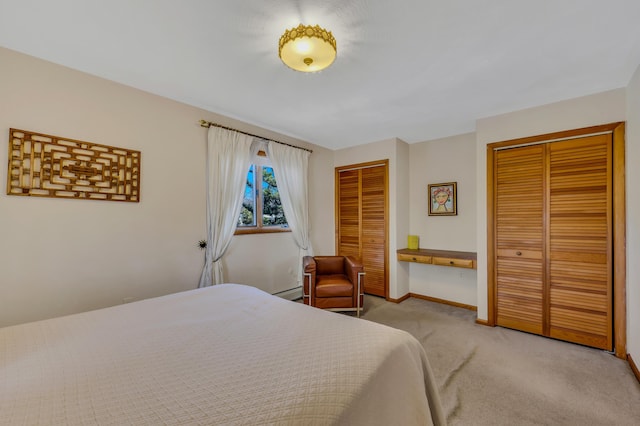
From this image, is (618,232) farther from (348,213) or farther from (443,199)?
(348,213)

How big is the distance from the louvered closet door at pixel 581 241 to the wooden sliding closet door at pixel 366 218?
192cm

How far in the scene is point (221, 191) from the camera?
116 inches

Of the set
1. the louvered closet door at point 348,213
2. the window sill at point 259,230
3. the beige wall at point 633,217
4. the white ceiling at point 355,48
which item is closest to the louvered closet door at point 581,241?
the beige wall at point 633,217

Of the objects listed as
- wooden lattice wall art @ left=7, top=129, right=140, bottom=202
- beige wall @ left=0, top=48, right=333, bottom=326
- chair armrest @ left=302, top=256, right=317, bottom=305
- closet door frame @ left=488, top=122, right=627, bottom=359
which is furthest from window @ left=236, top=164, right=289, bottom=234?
closet door frame @ left=488, top=122, right=627, bottom=359

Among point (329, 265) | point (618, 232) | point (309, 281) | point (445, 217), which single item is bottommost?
point (309, 281)

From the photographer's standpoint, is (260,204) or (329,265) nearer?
(260,204)

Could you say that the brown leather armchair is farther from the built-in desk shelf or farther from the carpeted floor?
the built-in desk shelf

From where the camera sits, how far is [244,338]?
4.16ft

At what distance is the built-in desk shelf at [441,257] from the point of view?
3.23m

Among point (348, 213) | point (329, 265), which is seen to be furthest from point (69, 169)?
point (348, 213)

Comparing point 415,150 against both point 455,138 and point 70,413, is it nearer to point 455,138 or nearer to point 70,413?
point 455,138

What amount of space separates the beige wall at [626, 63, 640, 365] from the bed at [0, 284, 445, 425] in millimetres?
2099

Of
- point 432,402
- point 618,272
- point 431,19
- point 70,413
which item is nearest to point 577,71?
point 431,19

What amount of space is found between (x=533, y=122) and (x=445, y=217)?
1560mm
